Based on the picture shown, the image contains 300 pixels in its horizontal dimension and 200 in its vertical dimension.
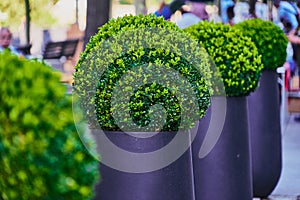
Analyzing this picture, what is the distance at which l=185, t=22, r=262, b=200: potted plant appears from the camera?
4.88 meters

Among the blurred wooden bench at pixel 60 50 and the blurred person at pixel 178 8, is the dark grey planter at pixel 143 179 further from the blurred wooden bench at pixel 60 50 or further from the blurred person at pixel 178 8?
the blurred wooden bench at pixel 60 50

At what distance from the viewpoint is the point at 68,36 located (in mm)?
18844

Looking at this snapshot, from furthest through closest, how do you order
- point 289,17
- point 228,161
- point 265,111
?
point 289,17 < point 265,111 < point 228,161

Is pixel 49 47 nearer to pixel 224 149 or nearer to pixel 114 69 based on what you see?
pixel 224 149

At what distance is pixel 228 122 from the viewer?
509cm

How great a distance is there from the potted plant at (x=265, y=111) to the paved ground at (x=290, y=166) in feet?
1.32

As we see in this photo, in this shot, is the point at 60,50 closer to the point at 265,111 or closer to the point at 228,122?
the point at 265,111

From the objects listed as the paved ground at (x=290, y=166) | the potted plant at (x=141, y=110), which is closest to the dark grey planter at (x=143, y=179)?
the potted plant at (x=141, y=110)

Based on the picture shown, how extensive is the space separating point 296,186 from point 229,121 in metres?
2.71

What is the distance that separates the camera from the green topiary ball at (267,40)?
254 inches

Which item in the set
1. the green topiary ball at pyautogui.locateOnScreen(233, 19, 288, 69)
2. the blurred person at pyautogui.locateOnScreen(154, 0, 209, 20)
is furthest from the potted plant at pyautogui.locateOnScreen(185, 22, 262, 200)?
the blurred person at pyautogui.locateOnScreen(154, 0, 209, 20)

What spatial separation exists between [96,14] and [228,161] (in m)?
1.39

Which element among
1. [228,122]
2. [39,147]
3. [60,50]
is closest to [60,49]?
[60,50]

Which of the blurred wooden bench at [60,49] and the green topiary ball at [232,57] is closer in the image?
the green topiary ball at [232,57]
